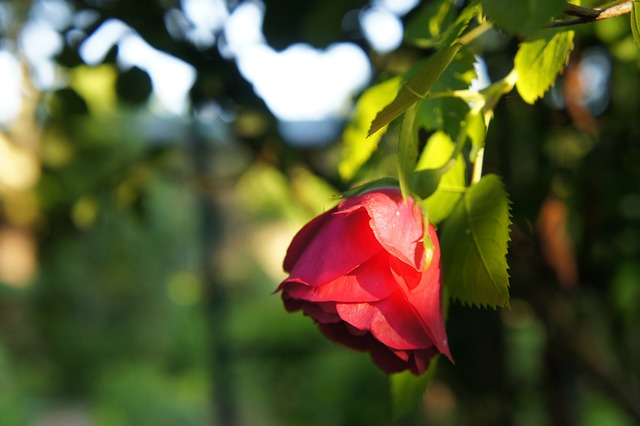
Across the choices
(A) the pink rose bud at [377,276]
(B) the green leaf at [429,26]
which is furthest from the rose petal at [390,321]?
(B) the green leaf at [429,26]

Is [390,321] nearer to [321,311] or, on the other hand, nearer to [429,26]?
[321,311]

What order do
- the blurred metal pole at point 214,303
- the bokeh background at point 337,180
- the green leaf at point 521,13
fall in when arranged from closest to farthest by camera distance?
1. the green leaf at point 521,13
2. the bokeh background at point 337,180
3. the blurred metal pole at point 214,303

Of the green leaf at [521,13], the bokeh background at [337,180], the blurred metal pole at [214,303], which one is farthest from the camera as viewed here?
the blurred metal pole at [214,303]

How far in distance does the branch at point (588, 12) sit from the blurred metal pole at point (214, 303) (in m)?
0.92

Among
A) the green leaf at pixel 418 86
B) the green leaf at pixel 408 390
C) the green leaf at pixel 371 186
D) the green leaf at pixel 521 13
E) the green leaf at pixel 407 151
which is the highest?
the green leaf at pixel 521 13

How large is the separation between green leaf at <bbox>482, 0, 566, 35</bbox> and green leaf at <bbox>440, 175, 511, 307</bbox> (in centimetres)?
6

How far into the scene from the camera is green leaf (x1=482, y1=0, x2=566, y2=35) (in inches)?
6.7

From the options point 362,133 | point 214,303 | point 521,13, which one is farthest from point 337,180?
point 214,303

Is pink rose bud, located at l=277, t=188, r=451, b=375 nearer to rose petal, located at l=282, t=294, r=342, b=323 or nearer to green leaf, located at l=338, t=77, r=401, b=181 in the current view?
rose petal, located at l=282, t=294, r=342, b=323

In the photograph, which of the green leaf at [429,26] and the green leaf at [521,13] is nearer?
the green leaf at [521,13]

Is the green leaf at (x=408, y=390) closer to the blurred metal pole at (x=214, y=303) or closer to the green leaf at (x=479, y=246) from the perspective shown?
the green leaf at (x=479, y=246)

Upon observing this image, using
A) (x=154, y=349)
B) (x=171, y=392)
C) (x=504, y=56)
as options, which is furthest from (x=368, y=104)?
(x=154, y=349)

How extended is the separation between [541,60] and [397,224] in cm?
8

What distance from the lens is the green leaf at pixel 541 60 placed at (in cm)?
23
